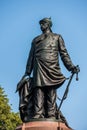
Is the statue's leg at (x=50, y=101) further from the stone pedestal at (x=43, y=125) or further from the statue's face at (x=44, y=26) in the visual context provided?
the statue's face at (x=44, y=26)

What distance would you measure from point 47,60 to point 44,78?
0.50 metres

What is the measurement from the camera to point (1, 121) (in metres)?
29.0

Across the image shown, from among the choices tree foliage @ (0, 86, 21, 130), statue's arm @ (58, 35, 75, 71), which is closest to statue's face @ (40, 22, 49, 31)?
statue's arm @ (58, 35, 75, 71)

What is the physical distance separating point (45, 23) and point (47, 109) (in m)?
2.43

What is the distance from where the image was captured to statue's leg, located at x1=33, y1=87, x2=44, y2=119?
37.1ft

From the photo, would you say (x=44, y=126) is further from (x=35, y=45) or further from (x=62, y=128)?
(x=35, y=45)

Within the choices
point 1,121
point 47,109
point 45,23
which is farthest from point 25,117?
point 1,121

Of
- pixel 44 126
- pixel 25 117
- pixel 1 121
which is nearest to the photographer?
pixel 44 126

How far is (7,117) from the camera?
2938 centimetres

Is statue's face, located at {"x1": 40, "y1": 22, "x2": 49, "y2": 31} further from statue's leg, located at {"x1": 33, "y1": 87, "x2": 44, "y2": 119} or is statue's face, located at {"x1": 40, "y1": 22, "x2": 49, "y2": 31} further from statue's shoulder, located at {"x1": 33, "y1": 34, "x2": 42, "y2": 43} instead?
statue's leg, located at {"x1": 33, "y1": 87, "x2": 44, "y2": 119}

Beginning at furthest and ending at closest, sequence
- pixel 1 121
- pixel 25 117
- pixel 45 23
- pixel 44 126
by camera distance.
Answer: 1. pixel 1 121
2. pixel 45 23
3. pixel 25 117
4. pixel 44 126

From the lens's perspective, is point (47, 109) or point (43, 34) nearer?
point (47, 109)

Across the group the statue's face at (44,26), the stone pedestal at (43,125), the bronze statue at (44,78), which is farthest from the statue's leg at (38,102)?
the statue's face at (44,26)

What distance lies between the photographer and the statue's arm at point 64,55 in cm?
1185
